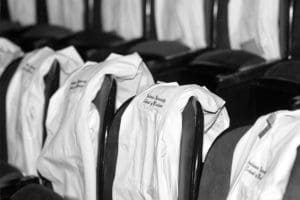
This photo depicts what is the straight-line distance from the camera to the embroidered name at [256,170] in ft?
3.62

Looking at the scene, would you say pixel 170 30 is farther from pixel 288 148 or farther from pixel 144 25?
pixel 288 148

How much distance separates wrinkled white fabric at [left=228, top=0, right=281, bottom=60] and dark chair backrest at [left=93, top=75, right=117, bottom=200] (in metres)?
0.97

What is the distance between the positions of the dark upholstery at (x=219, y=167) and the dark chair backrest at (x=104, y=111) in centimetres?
34

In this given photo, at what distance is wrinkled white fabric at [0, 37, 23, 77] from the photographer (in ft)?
7.00

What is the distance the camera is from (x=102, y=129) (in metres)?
1.47

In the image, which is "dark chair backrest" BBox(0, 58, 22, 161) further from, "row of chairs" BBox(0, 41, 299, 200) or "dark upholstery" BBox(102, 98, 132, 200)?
"dark upholstery" BBox(102, 98, 132, 200)

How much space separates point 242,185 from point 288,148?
5.4 inches

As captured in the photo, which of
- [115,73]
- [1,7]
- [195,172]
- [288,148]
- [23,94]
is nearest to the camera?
[288,148]

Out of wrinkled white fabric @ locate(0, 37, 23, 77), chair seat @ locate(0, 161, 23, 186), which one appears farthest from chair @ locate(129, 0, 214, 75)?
chair seat @ locate(0, 161, 23, 186)

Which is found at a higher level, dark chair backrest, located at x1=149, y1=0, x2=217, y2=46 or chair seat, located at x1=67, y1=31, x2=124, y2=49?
dark chair backrest, located at x1=149, y1=0, x2=217, y2=46

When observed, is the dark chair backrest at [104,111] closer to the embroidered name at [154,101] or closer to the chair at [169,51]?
the embroidered name at [154,101]

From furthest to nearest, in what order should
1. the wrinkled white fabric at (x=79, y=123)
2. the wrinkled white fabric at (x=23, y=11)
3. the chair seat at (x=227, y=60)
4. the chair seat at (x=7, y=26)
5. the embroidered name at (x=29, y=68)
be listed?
the wrinkled white fabric at (x=23, y=11)
the chair seat at (x=7, y=26)
the chair seat at (x=227, y=60)
the embroidered name at (x=29, y=68)
the wrinkled white fabric at (x=79, y=123)

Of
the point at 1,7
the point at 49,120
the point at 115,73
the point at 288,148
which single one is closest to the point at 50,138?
the point at 49,120

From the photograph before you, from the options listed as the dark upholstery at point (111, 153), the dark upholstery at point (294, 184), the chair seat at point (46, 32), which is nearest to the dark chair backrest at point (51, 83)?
the dark upholstery at point (111, 153)
